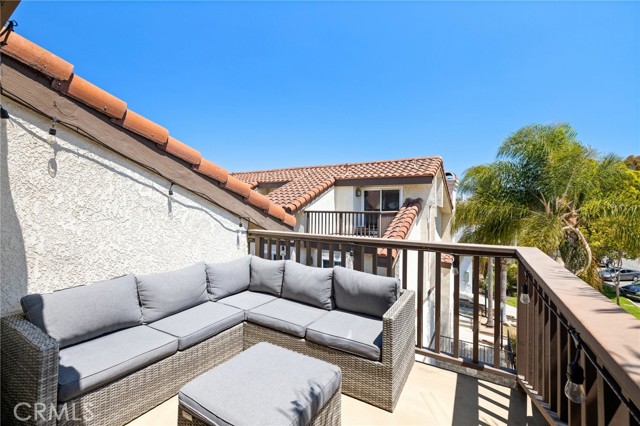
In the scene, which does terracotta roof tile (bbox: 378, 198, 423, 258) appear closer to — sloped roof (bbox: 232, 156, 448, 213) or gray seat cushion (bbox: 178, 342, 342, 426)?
sloped roof (bbox: 232, 156, 448, 213)

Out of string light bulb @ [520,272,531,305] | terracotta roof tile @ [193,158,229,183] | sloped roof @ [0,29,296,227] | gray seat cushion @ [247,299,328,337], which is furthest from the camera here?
terracotta roof tile @ [193,158,229,183]

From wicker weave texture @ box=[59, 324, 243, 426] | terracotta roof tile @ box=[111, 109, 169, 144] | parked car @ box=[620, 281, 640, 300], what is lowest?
parked car @ box=[620, 281, 640, 300]

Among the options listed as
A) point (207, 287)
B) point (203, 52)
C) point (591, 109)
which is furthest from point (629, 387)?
point (591, 109)

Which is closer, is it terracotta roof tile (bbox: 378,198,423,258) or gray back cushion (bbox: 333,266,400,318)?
gray back cushion (bbox: 333,266,400,318)

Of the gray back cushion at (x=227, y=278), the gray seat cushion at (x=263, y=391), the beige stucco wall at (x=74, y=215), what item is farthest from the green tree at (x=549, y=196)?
the beige stucco wall at (x=74, y=215)

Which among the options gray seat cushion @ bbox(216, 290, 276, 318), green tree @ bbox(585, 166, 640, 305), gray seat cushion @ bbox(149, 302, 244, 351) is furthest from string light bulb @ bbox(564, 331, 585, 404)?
green tree @ bbox(585, 166, 640, 305)

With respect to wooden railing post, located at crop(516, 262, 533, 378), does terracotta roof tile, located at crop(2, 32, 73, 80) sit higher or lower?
higher

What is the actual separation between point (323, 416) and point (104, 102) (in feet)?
12.8

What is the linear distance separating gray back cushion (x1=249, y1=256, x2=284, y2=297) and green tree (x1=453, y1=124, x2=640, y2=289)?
10.0 metres

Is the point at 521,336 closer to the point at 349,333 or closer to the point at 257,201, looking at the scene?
the point at 349,333

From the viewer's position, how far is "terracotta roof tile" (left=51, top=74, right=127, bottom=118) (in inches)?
115

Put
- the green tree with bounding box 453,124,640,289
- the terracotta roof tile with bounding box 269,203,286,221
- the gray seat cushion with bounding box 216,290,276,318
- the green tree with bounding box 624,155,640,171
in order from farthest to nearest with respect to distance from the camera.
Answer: the green tree with bounding box 624,155,640,171
the green tree with bounding box 453,124,640,289
the terracotta roof tile with bounding box 269,203,286,221
the gray seat cushion with bounding box 216,290,276,318

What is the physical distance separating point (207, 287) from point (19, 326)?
72.6 inches

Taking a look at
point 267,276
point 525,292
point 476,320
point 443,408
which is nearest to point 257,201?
point 267,276
